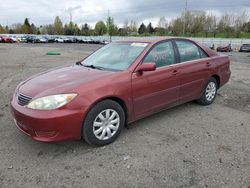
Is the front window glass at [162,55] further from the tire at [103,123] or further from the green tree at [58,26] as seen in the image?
the green tree at [58,26]

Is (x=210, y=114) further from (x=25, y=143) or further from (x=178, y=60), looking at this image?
(x=25, y=143)

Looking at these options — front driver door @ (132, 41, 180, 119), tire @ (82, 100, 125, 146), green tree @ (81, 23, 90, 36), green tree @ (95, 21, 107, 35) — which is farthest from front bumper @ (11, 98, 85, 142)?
green tree @ (81, 23, 90, 36)

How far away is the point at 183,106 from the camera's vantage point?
5324 mm

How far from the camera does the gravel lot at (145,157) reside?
2.76 meters

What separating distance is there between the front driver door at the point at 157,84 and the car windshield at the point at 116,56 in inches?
9.0

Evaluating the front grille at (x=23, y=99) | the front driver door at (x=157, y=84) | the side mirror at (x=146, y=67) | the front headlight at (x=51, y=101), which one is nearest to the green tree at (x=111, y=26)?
the front driver door at (x=157, y=84)

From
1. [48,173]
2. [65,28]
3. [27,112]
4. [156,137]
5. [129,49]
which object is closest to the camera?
[48,173]

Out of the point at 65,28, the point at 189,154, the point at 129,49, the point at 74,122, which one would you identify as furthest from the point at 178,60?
the point at 65,28

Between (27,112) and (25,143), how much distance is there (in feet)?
2.42

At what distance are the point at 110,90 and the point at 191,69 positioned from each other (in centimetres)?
200

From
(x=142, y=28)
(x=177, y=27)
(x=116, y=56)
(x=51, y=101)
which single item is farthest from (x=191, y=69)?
(x=142, y=28)

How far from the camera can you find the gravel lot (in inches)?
109

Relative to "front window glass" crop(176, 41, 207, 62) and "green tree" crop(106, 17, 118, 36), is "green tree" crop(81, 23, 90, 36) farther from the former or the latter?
"front window glass" crop(176, 41, 207, 62)

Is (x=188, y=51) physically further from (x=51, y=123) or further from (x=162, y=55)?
(x=51, y=123)
